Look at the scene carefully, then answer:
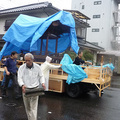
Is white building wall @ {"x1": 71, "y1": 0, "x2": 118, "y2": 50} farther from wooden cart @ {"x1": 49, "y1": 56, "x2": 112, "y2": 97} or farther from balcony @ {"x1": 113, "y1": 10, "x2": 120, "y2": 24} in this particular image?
wooden cart @ {"x1": 49, "y1": 56, "x2": 112, "y2": 97}

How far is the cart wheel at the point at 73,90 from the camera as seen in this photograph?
6.76 meters

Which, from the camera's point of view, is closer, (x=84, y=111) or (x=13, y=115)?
(x=13, y=115)

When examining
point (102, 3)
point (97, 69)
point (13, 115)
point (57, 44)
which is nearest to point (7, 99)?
point (13, 115)

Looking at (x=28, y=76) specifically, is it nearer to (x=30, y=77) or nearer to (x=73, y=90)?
(x=30, y=77)

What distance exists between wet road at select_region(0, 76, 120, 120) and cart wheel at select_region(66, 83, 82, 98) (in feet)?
0.87

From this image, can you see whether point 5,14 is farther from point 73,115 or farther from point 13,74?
point 73,115

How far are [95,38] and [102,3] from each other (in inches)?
251

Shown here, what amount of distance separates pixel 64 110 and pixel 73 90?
5.59 ft

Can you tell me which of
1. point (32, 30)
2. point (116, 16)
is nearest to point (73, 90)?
point (32, 30)

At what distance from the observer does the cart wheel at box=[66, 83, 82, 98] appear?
676cm

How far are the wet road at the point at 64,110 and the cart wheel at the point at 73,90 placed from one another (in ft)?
0.87

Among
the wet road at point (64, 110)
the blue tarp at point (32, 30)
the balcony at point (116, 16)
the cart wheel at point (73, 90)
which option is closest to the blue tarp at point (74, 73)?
the cart wheel at point (73, 90)

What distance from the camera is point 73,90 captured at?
22.7ft

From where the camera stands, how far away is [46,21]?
23.9 ft
